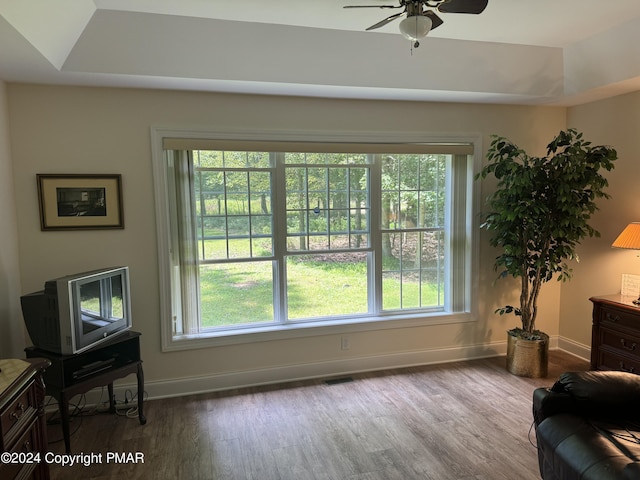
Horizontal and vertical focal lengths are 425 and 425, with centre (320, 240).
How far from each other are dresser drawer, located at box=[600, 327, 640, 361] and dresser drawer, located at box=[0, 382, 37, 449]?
3.86m

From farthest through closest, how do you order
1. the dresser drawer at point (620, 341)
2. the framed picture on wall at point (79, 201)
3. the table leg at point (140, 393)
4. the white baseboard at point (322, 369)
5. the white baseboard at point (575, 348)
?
the white baseboard at point (575, 348) → the white baseboard at point (322, 369) → the dresser drawer at point (620, 341) → the framed picture on wall at point (79, 201) → the table leg at point (140, 393)

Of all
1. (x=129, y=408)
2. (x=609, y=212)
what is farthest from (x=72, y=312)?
(x=609, y=212)

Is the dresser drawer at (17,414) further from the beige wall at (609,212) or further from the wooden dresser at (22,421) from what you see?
the beige wall at (609,212)

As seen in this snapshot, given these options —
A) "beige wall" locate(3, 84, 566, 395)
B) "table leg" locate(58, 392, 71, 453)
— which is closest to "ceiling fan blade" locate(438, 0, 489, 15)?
"beige wall" locate(3, 84, 566, 395)

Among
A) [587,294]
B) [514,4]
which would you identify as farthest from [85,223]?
[587,294]

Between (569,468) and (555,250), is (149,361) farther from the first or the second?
(555,250)

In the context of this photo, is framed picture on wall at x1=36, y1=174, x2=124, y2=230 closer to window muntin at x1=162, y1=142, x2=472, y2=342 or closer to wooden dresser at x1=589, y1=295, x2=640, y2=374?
window muntin at x1=162, y1=142, x2=472, y2=342

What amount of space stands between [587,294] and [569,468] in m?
2.71

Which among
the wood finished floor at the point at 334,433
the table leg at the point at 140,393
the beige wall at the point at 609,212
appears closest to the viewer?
the wood finished floor at the point at 334,433

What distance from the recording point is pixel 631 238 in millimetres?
3215

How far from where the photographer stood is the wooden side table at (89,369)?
8.23ft

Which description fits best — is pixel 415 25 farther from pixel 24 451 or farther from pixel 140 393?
pixel 140 393

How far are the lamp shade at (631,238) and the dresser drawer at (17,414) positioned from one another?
12.8 feet

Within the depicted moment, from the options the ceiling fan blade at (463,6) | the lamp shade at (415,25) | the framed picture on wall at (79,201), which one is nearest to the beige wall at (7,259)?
the framed picture on wall at (79,201)
